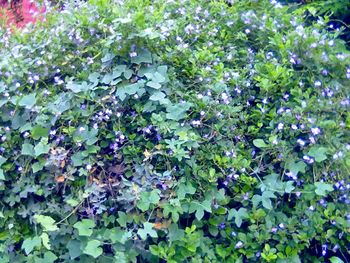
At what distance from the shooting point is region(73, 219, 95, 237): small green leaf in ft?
8.26

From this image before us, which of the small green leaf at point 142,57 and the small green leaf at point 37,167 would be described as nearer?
the small green leaf at point 37,167

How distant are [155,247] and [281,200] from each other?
0.68 m

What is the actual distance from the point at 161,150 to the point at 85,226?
1.56 feet

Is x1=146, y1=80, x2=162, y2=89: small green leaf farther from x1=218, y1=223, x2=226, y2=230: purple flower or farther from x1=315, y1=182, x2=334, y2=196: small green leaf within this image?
x1=315, y1=182, x2=334, y2=196: small green leaf

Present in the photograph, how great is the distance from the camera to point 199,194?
271 centimetres

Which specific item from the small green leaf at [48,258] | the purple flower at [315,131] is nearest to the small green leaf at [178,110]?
the purple flower at [315,131]

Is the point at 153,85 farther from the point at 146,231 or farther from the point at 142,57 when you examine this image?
the point at 146,231

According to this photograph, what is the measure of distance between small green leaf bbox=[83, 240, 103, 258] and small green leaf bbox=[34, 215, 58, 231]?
6.6 inches

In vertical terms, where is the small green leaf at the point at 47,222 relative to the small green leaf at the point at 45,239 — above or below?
above

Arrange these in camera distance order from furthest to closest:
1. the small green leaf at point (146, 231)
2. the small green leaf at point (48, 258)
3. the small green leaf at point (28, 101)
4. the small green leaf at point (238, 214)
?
the small green leaf at point (28, 101) < the small green leaf at point (238, 214) < the small green leaf at point (48, 258) < the small green leaf at point (146, 231)

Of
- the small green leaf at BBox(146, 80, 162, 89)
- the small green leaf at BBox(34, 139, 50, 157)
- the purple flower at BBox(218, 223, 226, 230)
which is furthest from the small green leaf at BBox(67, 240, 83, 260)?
the small green leaf at BBox(146, 80, 162, 89)

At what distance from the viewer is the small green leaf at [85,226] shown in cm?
252

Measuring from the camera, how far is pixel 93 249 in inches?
98.0

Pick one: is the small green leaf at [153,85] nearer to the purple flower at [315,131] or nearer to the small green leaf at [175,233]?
the small green leaf at [175,233]
